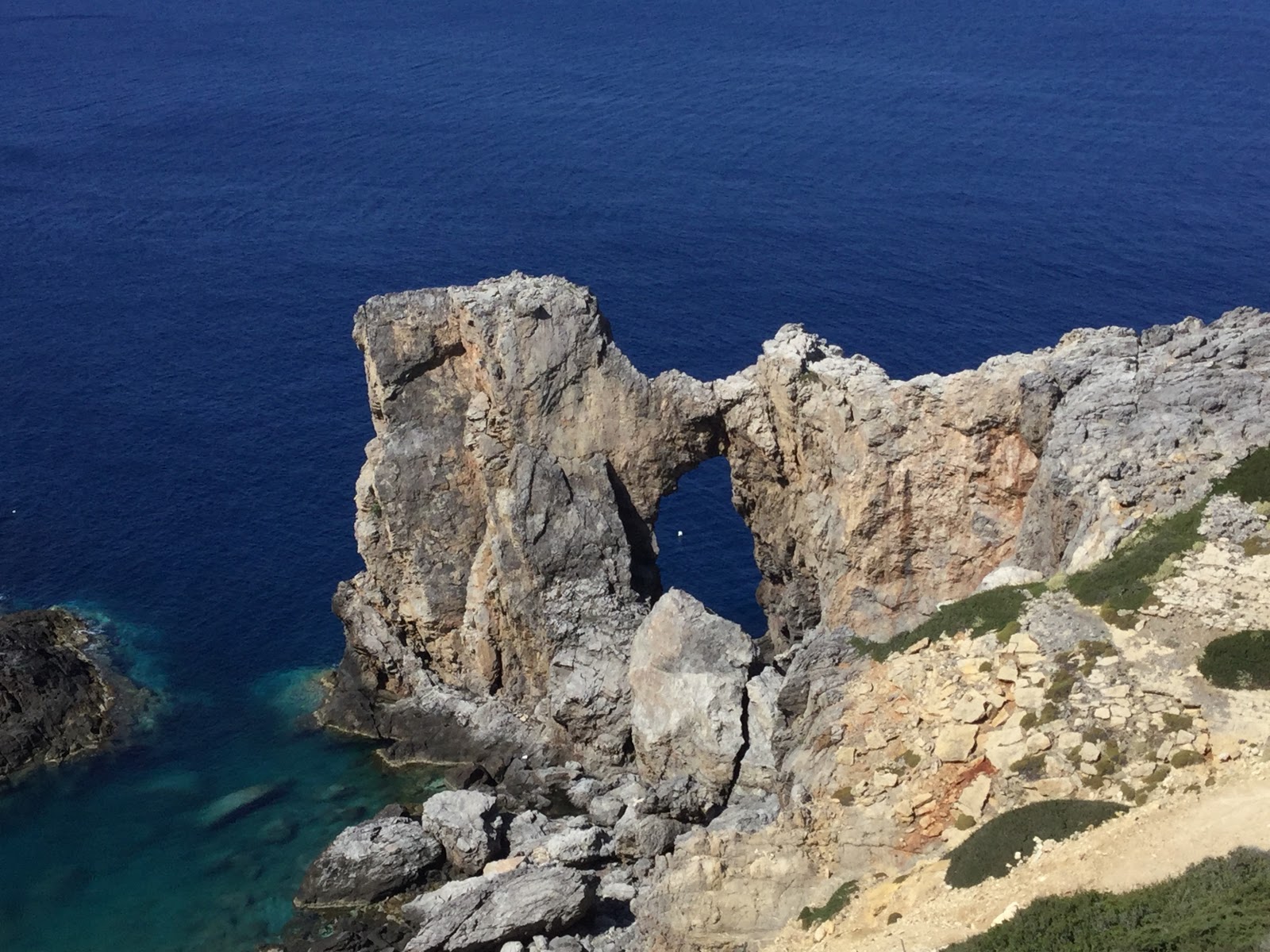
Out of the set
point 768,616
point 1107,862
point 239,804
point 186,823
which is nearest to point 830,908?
point 1107,862

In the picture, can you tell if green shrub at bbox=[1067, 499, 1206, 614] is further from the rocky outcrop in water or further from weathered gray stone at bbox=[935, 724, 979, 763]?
the rocky outcrop in water

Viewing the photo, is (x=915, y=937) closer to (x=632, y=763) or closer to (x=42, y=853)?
(x=632, y=763)

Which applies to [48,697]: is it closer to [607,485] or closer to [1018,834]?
[607,485]

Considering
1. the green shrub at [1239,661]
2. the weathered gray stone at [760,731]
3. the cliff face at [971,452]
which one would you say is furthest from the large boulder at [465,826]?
the green shrub at [1239,661]

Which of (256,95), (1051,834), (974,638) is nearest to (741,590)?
(974,638)

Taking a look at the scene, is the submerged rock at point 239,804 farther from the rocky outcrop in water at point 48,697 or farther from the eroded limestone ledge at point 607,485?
Answer: the rocky outcrop in water at point 48,697

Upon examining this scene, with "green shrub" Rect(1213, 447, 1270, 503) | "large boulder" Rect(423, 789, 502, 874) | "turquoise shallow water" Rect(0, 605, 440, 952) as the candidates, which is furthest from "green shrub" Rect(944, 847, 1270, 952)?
"turquoise shallow water" Rect(0, 605, 440, 952)
